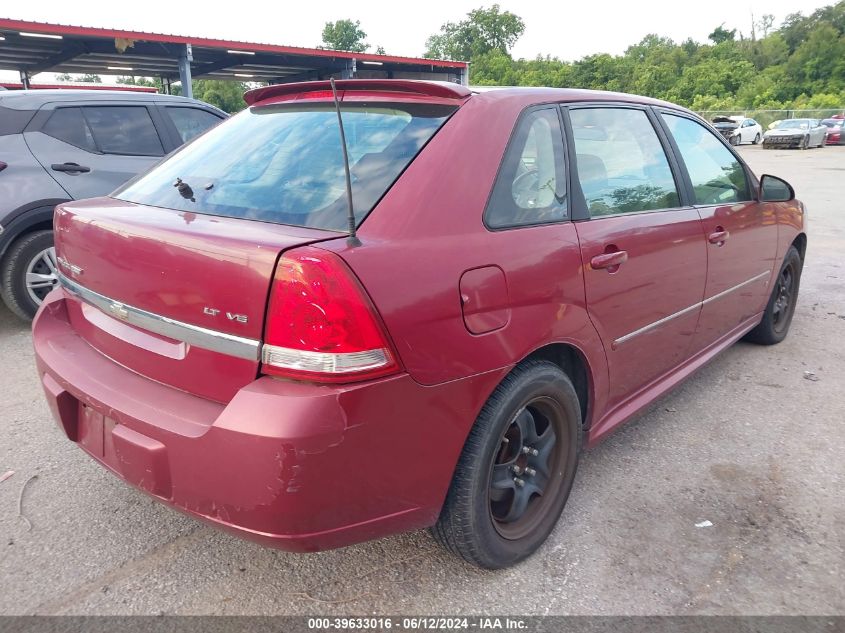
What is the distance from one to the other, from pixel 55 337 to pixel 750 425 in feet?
10.8

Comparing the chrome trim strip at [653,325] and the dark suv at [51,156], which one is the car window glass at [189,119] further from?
the chrome trim strip at [653,325]

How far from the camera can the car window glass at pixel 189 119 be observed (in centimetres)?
577

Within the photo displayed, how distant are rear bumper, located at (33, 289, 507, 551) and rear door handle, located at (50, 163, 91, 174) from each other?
3.61 metres

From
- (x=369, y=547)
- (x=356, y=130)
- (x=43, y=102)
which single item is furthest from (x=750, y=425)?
(x=43, y=102)

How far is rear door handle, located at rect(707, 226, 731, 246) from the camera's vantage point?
3199 mm

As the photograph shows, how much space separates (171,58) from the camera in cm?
1936

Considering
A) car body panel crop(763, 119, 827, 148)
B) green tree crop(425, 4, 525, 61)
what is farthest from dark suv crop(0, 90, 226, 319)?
green tree crop(425, 4, 525, 61)

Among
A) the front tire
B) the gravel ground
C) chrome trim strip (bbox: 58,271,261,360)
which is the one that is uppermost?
chrome trim strip (bbox: 58,271,261,360)

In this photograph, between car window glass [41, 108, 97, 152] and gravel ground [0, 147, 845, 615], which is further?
car window glass [41, 108, 97, 152]

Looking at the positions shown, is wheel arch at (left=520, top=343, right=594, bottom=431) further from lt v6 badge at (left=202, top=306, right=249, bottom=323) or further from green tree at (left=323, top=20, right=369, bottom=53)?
green tree at (left=323, top=20, right=369, bottom=53)

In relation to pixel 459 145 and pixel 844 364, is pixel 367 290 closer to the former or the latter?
pixel 459 145

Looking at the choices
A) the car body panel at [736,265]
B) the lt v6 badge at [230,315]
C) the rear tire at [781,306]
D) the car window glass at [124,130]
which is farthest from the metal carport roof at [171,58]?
the lt v6 badge at [230,315]

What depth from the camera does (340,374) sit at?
5.41 ft

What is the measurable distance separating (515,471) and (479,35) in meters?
84.4
